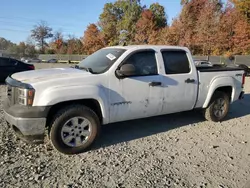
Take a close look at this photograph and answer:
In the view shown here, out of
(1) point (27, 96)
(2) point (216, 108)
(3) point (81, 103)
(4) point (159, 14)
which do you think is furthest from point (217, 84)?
(4) point (159, 14)

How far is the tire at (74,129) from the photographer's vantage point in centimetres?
398

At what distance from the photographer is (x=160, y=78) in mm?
4949

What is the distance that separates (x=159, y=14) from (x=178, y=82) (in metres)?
53.8

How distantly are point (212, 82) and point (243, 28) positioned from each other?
103 ft

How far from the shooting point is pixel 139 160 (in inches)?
158

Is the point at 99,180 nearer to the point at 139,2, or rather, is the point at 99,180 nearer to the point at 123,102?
the point at 123,102

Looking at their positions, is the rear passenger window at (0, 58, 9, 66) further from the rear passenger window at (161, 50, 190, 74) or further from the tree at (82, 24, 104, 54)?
the tree at (82, 24, 104, 54)

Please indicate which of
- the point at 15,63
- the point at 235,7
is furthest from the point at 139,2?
the point at 15,63

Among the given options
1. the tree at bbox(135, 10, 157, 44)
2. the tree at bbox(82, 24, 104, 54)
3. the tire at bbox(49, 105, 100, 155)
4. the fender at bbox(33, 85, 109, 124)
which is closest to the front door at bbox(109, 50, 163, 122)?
the fender at bbox(33, 85, 109, 124)

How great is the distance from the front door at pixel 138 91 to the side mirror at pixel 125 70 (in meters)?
0.09

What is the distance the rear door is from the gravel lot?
60 centimetres

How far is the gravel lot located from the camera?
3.39 metres

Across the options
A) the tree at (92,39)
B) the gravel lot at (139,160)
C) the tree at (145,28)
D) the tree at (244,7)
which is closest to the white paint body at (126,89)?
the gravel lot at (139,160)

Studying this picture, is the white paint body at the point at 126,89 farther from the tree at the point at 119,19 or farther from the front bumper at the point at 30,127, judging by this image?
the tree at the point at 119,19
